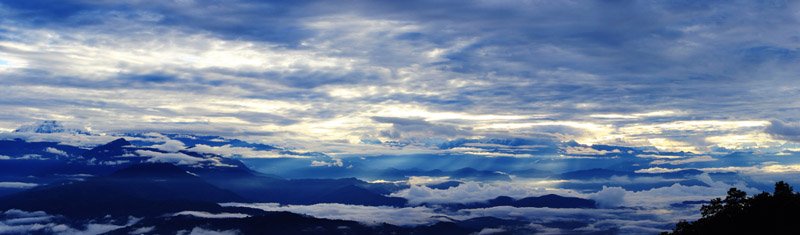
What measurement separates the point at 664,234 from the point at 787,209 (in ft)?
74.2

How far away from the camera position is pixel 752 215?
438 feet

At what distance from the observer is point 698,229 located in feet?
458

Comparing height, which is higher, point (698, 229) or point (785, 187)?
point (785, 187)

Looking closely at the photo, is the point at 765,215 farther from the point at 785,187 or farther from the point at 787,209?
the point at 785,187

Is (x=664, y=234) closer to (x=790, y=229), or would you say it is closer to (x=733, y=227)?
(x=733, y=227)

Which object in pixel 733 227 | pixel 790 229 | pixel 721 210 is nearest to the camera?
pixel 790 229

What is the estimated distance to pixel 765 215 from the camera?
13150 centimetres

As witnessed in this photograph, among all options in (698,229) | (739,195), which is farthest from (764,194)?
(698,229)

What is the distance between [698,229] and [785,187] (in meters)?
20.5

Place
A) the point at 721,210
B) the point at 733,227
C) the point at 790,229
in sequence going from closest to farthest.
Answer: the point at 790,229
the point at 733,227
the point at 721,210

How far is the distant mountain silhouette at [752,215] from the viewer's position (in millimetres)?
128125

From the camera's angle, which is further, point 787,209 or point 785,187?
point 785,187

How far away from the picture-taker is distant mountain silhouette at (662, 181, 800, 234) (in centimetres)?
12812

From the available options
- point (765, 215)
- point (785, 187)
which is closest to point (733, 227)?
point (765, 215)
